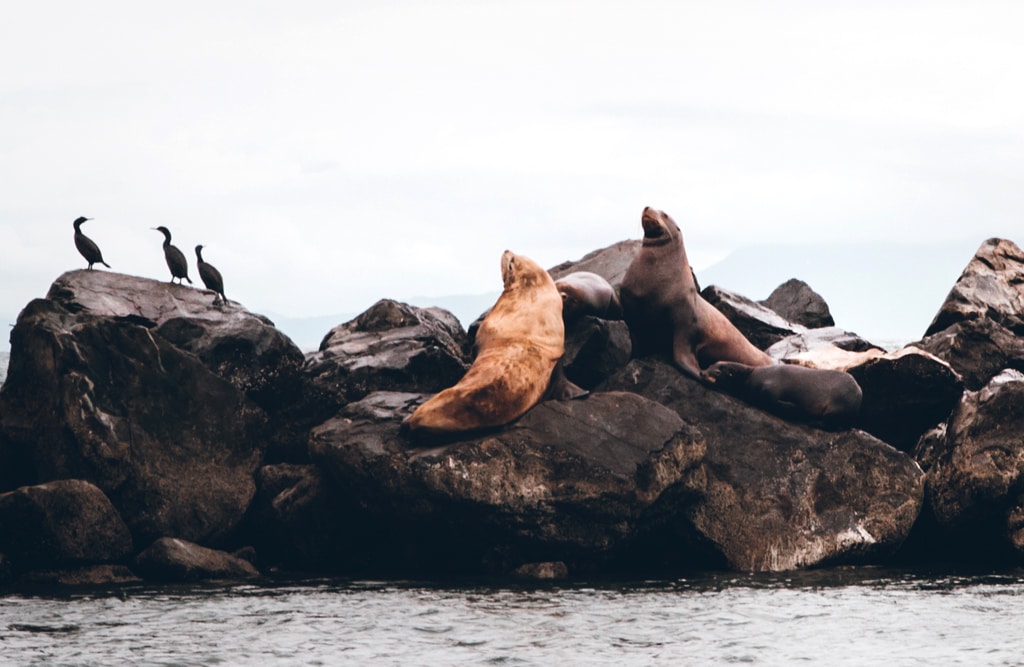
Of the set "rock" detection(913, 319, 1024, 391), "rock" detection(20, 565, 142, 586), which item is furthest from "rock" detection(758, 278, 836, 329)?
"rock" detection(20, 565, 142, 586)

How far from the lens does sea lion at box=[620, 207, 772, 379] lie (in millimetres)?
17312

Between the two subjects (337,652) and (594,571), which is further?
(594,571)

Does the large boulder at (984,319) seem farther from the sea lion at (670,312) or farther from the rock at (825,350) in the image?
the sea lion at (670,312)

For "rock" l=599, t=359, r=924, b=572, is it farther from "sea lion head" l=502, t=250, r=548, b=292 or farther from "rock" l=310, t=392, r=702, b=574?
"sea lion head" l=502, t=250, r=548, b=292

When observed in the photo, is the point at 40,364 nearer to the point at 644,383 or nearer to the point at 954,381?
the point at 644,383

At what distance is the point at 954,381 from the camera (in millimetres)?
16406

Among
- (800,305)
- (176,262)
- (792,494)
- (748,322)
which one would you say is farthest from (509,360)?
(800,305)

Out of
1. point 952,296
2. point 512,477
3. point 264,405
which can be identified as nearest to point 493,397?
point 512,477

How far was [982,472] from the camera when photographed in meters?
15.3

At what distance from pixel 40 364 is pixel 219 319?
2.48m

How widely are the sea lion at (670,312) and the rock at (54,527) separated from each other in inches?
249

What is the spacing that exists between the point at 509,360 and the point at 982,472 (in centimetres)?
477

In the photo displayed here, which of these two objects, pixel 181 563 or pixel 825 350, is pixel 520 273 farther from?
pixel 181 563

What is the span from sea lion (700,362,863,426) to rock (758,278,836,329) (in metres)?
7.11
